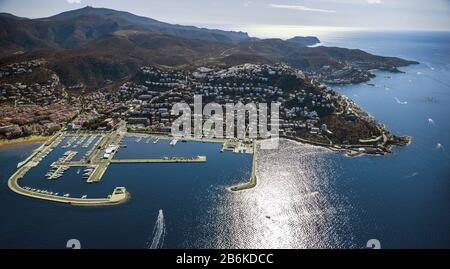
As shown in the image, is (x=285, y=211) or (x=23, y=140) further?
(x=23, y=140)

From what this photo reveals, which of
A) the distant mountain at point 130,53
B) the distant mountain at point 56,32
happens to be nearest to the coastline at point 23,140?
the distant mountain at point 130,53

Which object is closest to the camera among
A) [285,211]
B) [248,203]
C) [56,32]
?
[285,211]

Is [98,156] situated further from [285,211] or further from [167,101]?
[285,211]

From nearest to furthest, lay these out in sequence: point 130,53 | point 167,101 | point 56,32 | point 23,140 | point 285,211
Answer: point 285,211 < point 23,140 < point 167,101 < point 130,53 < point 56,32

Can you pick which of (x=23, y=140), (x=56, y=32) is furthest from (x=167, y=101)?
(x=56, y=32)

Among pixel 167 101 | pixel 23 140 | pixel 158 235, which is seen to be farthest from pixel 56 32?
pixel 158 235

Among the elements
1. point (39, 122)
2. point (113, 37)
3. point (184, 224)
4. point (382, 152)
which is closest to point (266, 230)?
point (184, 224)

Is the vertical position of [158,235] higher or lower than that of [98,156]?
lower

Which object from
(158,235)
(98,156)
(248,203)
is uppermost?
(98,156)
